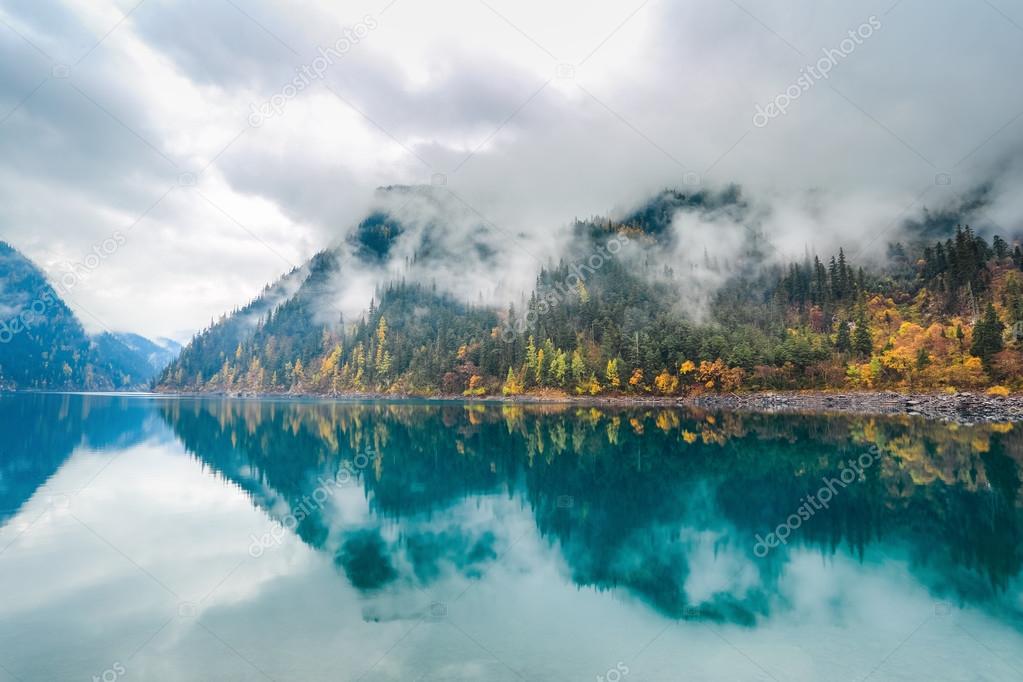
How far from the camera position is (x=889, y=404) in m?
71.1

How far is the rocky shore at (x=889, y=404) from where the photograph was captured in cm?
6031

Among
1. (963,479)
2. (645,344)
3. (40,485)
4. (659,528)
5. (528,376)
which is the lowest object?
(40,485)

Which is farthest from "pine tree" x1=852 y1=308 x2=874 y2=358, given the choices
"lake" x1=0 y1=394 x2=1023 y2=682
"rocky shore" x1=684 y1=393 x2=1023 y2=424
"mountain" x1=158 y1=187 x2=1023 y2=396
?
"lake" x1=0 y1=394 x2=1023 y2=682

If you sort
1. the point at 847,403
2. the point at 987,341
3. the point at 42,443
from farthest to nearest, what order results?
the point at 847,403 < the point at 987,341 < the point at 42,443

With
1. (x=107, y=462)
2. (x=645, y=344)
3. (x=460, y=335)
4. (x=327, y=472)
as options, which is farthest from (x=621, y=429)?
(x=460, y=335)

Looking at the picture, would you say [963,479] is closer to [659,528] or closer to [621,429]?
[659,528]

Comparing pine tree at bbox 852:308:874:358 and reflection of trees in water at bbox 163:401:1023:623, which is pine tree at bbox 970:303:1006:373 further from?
reflection of trees in water at bbox 163:401:1023:623

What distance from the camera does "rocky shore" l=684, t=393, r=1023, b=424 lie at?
6031 cm

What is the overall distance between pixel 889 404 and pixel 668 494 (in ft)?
216

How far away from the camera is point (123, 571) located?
14.4m

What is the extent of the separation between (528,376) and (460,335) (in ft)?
121

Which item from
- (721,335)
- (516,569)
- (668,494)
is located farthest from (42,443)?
(721,335)

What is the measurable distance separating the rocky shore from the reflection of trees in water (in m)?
14.2

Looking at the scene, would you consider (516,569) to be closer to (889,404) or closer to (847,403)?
(889,404)
